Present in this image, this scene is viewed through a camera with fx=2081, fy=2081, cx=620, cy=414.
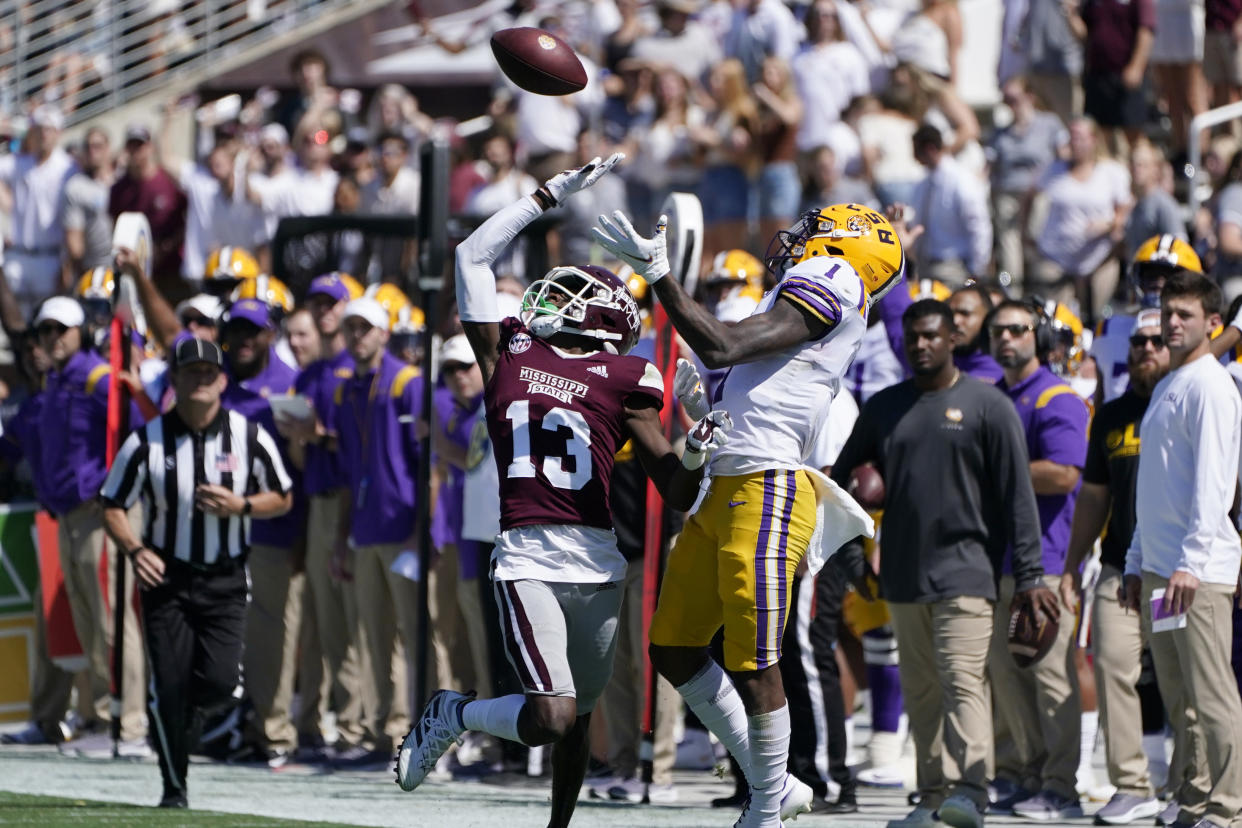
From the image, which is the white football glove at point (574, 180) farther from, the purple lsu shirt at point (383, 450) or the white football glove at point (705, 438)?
the purple lsu shirt at point (383, 450)

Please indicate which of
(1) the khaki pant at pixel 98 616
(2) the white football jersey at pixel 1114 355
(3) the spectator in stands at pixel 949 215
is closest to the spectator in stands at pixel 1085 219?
(3) the spectator in stands at pixel 949 215

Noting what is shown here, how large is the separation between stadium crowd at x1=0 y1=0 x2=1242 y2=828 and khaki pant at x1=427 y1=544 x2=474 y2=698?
0.07 ft

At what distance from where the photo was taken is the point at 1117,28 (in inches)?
570

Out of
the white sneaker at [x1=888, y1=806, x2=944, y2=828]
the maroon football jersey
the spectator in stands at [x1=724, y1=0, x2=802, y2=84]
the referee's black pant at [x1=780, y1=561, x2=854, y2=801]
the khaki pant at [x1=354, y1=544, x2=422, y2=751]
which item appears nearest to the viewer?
the maroon football jersey

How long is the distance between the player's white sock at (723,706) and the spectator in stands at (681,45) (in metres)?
9.97

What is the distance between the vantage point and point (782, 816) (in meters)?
6.97

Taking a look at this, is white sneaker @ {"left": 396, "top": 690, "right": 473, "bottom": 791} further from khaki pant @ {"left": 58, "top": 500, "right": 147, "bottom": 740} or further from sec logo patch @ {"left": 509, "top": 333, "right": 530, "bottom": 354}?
khaki pant @ {"left": 58, "top": 500, "right": 147, "bottom": 740}

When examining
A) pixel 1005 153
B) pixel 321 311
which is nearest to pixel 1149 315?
pixel 321 311

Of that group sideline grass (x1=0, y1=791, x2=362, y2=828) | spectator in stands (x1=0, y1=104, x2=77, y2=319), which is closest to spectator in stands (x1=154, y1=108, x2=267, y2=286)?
spectator in stands (x1=0, y1=104, x2=77, y2=319)

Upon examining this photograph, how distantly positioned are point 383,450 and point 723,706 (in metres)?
4.05

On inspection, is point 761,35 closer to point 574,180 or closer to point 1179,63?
point 1179,63

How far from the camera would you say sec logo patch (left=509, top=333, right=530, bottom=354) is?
22.9ft

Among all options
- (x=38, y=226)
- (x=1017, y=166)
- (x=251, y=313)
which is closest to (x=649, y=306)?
(x=251, y=313)

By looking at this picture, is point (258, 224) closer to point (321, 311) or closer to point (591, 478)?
point (321, 311)
